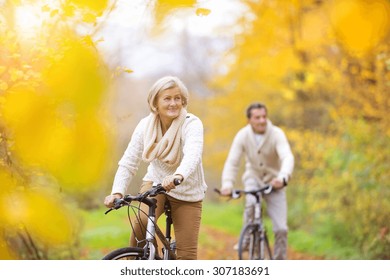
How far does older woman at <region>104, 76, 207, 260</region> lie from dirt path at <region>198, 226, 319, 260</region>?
17.0 ft

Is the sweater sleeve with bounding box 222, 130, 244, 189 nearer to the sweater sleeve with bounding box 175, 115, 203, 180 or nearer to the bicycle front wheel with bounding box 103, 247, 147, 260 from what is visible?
the sweater sleeve with bounding box 175, 115, 203, 180

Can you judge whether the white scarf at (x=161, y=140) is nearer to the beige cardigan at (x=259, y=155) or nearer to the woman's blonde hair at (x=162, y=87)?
the woman's blonde hair at (x=162, y=87)

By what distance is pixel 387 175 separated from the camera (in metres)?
8.18

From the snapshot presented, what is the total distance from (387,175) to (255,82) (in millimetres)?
4573

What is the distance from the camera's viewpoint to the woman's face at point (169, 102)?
3.86 metres

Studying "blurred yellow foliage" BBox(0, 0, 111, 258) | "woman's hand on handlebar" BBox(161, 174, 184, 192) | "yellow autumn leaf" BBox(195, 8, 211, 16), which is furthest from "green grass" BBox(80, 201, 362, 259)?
"woman's hand on handlebar" BBox(161, 174, 184, 192)

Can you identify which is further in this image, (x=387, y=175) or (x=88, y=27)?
(x=387, y=175)

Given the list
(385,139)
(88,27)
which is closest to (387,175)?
(385,139)

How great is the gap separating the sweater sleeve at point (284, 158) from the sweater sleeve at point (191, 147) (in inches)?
83.2

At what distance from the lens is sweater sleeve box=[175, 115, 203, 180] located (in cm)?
365

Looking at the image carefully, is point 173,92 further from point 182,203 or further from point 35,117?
point 35,117

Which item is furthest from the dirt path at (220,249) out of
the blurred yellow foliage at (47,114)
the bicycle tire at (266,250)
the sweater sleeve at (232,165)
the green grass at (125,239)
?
the blurred yellow foliage at (47,114)
